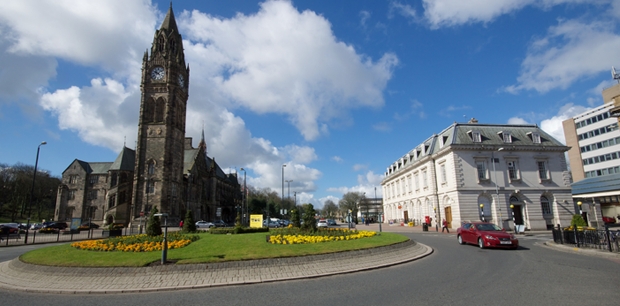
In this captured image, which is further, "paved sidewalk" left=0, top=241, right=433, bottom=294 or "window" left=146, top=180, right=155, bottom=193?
"window" left=146, top=180, right=155, bottom=193

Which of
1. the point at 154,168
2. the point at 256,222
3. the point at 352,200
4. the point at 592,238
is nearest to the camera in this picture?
the point at 592,238

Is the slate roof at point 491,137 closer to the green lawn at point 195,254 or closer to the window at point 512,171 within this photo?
the window at point 512,171

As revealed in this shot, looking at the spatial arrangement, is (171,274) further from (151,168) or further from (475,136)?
(151,168)

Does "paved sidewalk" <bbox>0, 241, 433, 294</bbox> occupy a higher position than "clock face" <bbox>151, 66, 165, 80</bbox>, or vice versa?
"clock face" <bbox>151, 66, 165, 80</bbox>

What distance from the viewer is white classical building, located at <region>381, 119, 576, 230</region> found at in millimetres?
38812

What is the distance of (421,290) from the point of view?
8.82m

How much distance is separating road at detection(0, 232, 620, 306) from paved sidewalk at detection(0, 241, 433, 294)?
0.46 meters

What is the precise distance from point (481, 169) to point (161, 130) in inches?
2070

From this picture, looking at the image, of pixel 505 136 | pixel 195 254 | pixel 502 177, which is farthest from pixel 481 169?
pixel 195 254

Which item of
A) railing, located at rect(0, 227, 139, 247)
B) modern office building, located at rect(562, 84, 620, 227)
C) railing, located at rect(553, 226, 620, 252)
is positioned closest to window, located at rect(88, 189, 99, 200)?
railing, located at rect(0, 227, 139, 247)

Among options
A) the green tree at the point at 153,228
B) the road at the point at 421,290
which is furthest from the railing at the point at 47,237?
the road at the point at 421,290

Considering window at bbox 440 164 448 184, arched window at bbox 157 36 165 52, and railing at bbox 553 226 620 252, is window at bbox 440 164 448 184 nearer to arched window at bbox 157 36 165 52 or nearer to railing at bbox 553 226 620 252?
railing at bbox 553 226 620 252

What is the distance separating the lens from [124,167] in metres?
67.9

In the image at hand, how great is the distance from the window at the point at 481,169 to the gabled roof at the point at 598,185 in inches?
1414
